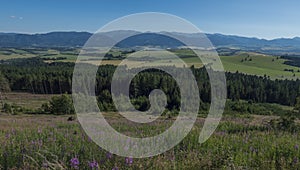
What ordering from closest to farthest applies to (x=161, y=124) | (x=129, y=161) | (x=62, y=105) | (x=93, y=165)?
(x=93, y=165) → (x=129, y=161) → (x=161, y=124) → (x=62, y=105)

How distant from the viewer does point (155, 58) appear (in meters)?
116

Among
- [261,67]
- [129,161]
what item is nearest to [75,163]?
[129,161]

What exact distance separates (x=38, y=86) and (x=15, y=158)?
328ft

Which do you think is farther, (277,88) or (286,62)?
(286,62)

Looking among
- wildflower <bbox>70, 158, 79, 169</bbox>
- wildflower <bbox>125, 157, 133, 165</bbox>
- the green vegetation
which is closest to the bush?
the green vegetation


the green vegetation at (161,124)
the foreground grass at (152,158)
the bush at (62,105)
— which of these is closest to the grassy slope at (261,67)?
the green vegetation at (161,124)

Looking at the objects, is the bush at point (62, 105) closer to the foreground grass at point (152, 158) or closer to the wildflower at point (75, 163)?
the foreground grass at point (152, 158)

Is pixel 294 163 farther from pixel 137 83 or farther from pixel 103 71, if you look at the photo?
pixel 103 71

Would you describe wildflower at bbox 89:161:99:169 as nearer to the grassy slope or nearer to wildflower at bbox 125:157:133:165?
wildflower at bbox 125:157:133:165

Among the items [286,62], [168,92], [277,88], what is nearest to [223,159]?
[168,92]

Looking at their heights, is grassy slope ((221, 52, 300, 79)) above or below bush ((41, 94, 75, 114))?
above

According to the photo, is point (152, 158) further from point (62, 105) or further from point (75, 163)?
point (62, 105)

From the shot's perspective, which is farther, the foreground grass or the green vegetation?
the green vegetation

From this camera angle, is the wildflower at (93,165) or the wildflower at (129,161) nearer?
the wildflower at (93,165)
